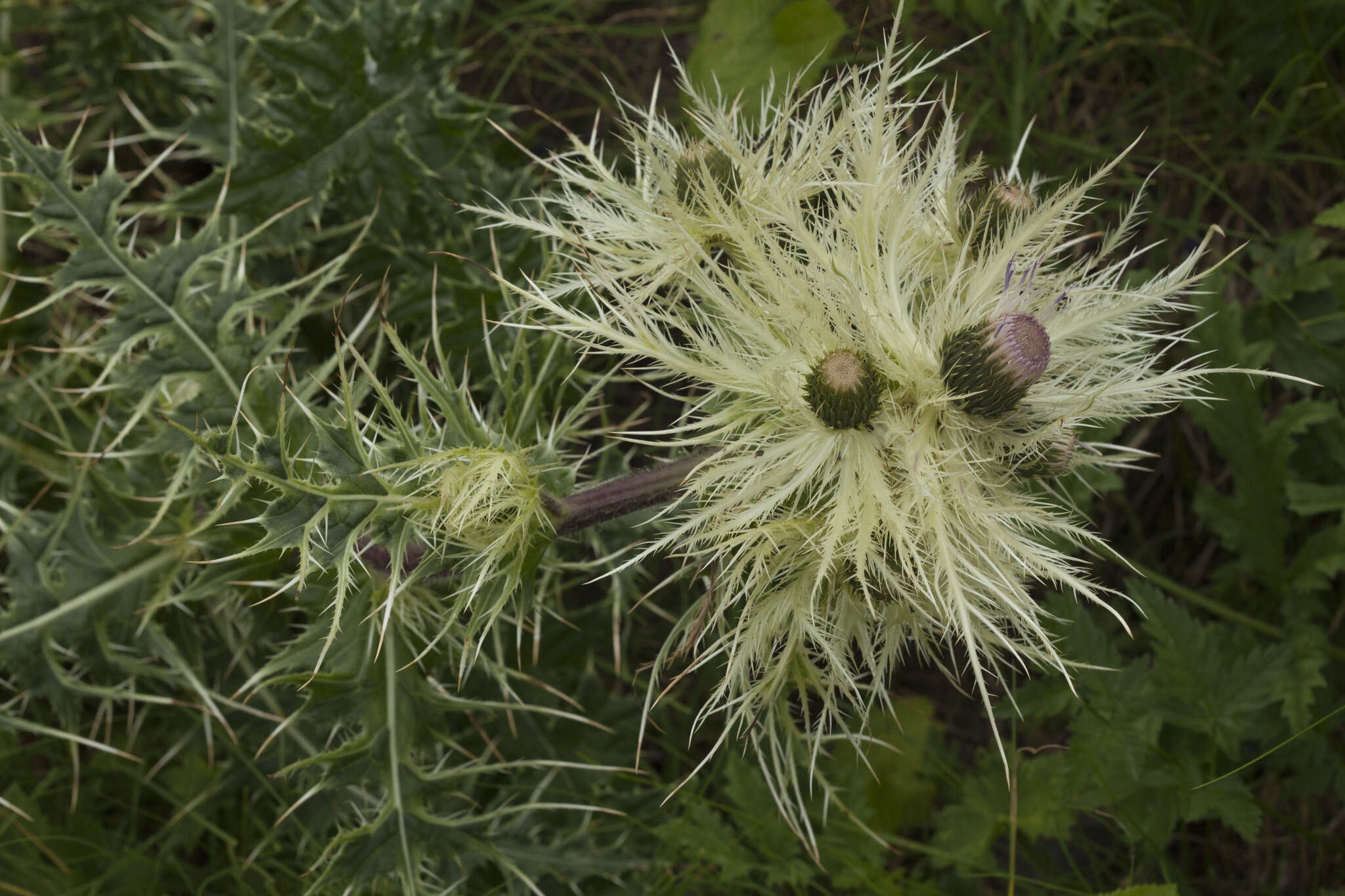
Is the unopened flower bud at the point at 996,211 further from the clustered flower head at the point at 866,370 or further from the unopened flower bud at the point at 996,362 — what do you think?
the unopened flower bud at the point at 996,362

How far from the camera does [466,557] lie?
5.47ft

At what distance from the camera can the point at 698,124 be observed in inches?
68.3

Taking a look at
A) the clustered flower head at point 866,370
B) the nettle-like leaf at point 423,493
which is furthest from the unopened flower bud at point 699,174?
the nettle-like leaf at point 423,493

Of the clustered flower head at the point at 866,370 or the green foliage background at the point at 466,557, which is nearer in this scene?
the clustered flower head at the point at 866,370

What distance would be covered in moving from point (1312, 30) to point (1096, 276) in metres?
2.12

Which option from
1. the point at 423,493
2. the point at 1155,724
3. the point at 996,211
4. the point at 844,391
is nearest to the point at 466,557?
the point at 423,493

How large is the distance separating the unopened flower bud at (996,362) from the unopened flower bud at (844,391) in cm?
13

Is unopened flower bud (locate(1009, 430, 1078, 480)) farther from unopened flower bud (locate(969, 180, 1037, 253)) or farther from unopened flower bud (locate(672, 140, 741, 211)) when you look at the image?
unopened flower bud (locate(672, 140, 741, 211))

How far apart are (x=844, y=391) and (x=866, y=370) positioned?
0.07 meters

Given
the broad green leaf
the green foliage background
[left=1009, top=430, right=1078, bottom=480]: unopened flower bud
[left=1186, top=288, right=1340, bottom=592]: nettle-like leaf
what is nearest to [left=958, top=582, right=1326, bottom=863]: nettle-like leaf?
the green foliage background

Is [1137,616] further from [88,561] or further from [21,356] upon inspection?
[21,356]

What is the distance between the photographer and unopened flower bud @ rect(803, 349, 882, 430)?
Answer: 1412 millimetres

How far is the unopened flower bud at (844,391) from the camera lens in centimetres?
141

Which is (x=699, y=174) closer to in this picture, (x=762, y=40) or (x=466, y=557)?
(x=466, y=557)
